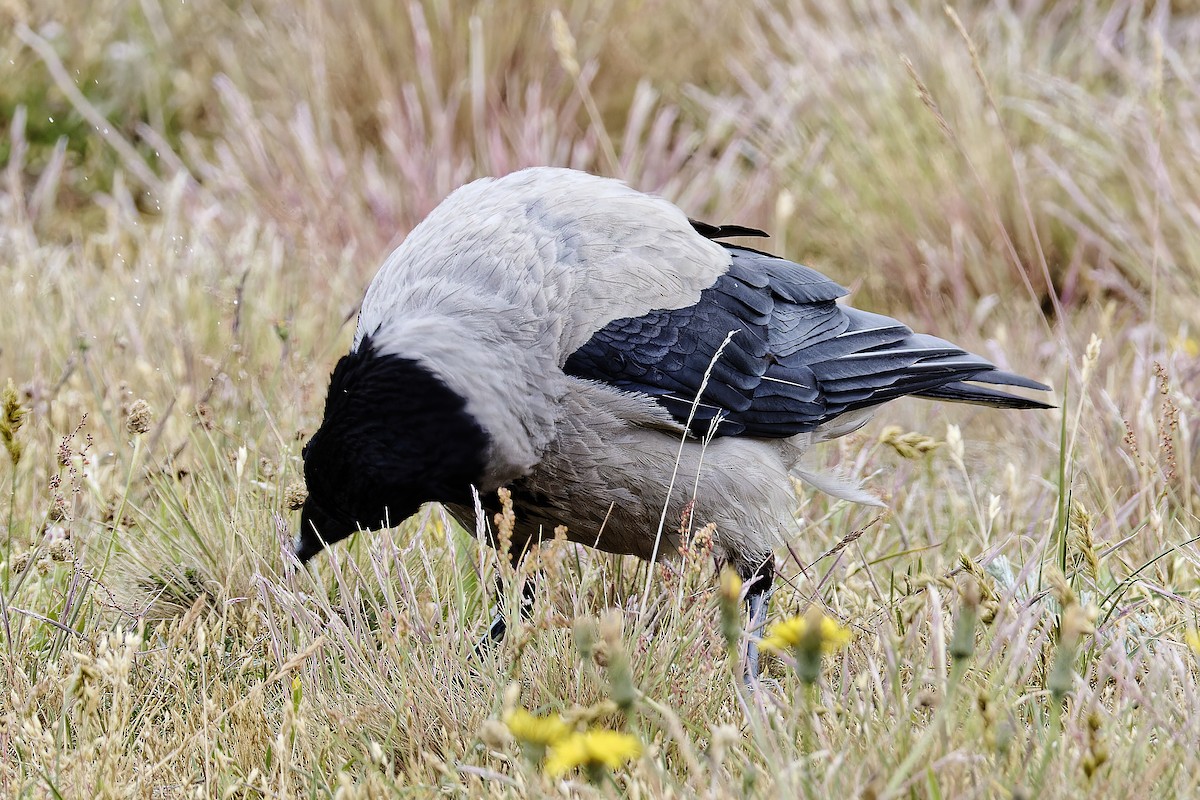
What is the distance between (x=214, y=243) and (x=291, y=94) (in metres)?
1.35

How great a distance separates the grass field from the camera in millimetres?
1989

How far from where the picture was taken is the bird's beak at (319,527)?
2.50 metres

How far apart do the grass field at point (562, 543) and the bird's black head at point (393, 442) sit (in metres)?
0.14

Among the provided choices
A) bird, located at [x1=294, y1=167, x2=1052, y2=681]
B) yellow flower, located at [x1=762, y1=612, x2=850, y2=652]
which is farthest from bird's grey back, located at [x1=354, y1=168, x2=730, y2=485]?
yellow flower, located at [x1=762, y1=612, x2=850, y2=652]

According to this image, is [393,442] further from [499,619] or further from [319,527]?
[499,619]

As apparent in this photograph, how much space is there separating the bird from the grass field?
5.4 inches

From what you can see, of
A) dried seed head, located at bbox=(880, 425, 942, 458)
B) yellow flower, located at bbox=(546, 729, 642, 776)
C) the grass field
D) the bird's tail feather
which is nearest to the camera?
yellow flower, located at bbox=(546, 729, 642, 776)

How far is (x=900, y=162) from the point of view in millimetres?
5375

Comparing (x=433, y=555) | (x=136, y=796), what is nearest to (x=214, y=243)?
(x=433, y=555)

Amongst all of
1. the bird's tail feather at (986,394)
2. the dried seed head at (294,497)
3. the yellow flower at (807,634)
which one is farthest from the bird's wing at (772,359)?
the yellow flower at (807,634)

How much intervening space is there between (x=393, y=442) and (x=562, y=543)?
632 millimetres

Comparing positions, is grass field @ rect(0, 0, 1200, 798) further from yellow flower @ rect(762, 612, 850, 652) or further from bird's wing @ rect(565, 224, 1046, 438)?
bird's wing @ rect(565, 224, 1046, 438)

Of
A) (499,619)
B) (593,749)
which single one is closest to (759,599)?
(499,619)

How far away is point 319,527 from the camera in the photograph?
252 cm
